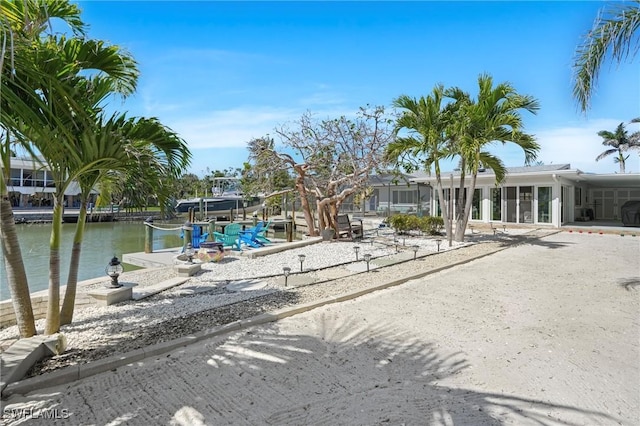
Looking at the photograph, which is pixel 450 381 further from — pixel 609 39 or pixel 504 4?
pixel 504 4

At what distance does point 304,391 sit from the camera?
9.74 ft

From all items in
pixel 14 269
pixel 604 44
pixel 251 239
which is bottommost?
pixel 251 239

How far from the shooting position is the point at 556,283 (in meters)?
6.79

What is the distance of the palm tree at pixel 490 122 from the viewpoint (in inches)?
437

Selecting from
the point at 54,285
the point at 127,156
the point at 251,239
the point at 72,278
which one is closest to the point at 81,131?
the point at 127,156

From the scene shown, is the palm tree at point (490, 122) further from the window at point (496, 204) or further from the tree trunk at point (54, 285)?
the tree trunk at point (54, 285)

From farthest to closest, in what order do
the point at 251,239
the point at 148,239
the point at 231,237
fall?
the point at 251,239, the point at 148,239, the point at 231,237

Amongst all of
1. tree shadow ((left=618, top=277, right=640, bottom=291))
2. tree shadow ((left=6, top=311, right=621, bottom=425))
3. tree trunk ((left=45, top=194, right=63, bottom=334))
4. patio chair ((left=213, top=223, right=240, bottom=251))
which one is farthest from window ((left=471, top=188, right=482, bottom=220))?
tree trunk ((left=45, top=194, right=63, bottom=334))

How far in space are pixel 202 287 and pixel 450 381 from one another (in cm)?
499

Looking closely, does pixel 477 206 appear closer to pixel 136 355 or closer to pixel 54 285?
pixel 136 355

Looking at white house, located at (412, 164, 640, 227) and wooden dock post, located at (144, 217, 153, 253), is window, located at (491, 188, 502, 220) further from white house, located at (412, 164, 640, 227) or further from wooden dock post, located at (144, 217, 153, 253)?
wooden dock post, located at (144, 217, 153, 253)

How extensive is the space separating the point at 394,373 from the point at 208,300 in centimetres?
349

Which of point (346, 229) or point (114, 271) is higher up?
point (346, 229)

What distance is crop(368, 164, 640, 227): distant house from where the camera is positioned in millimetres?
17531
